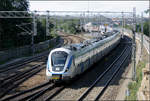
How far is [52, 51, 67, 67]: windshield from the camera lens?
1886 cm

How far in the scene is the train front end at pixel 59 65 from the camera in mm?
18419

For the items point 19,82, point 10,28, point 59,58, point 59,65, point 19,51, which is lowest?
point 19,82

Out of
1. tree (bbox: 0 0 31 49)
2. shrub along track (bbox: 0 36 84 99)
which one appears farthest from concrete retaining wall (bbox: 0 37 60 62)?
shrub along track (bbox: 0 36 84 99)

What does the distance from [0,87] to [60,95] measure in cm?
547

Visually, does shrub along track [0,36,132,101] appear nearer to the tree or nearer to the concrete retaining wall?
the concrete retaining wall

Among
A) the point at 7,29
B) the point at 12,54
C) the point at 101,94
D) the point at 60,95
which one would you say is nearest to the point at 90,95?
the point at 101,94

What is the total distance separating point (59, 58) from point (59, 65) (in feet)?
2.10

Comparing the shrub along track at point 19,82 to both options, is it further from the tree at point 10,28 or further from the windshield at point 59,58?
the tree at point 10,28

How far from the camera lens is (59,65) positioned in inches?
738

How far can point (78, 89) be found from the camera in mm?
18500

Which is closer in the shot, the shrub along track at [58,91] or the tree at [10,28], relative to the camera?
the shrub along track at [58,91]

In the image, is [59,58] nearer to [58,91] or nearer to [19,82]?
[58,91]

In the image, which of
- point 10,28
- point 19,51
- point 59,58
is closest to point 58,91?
point 59,58

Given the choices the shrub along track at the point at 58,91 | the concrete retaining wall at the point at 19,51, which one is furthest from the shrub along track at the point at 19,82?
the concrete retaining wall at the point at 19,51
